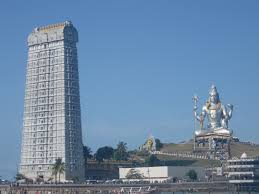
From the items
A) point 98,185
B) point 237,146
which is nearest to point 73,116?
point 98,185

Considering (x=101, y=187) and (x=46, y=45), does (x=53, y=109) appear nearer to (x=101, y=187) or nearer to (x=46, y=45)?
(x=46, y=45)

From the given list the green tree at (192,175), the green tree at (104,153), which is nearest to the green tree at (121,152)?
the green tree at (104,153)

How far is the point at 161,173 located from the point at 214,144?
38989mm

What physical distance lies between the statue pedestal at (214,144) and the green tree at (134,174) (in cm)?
3150

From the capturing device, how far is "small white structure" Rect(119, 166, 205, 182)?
6093 inches

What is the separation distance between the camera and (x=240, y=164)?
501 ft

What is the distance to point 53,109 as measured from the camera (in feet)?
484

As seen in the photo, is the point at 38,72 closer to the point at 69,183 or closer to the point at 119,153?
the point at 69,183

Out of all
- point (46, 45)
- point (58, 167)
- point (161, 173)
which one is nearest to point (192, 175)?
point (161, 173)

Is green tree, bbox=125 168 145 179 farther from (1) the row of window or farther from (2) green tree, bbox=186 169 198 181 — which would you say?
(1) the row of window

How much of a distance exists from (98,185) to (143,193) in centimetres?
1780

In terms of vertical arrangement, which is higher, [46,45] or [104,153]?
[46,45]

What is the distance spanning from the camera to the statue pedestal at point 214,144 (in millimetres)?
184600

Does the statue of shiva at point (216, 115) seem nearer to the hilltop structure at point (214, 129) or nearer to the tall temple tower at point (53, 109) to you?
the hilltop structure at point (214, 129)
